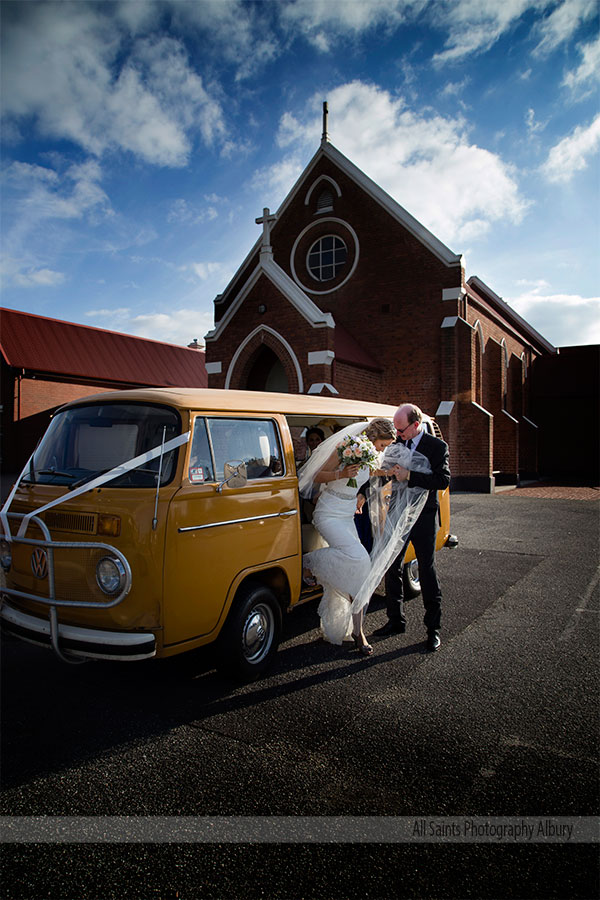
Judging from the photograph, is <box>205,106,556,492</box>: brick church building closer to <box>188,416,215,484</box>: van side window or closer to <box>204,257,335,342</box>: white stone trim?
<box>204,257,335,342</box>: white stone trim

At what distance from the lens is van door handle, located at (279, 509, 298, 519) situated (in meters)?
4.83

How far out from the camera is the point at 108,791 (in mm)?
3059

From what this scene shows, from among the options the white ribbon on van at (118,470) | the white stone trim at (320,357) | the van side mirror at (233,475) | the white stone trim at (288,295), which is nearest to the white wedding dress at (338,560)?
the van side mirror at (233,475)

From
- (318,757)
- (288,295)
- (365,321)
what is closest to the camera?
(318,757)

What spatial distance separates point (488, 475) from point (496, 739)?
16.1 metres

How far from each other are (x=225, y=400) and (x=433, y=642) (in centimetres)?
286

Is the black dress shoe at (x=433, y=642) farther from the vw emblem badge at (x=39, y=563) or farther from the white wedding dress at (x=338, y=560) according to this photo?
the vw emblem badge at (x=39, y=563)

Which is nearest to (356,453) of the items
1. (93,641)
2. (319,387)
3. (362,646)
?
(362,646)

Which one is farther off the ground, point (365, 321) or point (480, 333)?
point (365, 321)

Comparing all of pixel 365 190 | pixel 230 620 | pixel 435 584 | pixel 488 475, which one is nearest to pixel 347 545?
pixel 435 584

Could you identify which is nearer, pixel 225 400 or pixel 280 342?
pixel 225 400

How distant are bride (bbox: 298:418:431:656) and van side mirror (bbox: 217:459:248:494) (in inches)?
43.3

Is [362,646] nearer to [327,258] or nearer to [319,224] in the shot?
[327,258]

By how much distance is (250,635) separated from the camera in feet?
14.7
